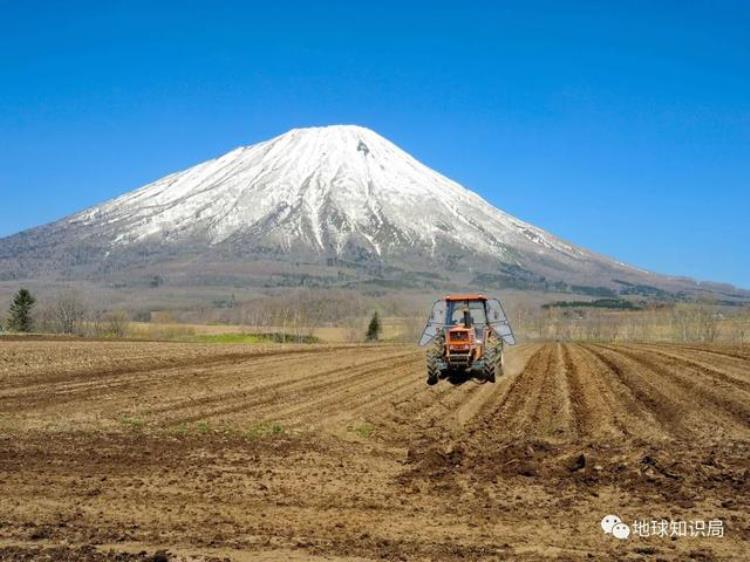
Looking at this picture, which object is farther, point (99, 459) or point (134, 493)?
point (99, 459)

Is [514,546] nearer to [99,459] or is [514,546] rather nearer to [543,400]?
[99,459]

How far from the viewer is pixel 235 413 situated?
15.5 metres

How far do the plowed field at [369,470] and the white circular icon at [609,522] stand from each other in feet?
0.31

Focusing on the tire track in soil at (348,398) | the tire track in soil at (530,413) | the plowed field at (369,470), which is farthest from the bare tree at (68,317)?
the tire track in soil at (530,413)

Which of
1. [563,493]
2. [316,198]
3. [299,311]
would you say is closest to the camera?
[563,493]

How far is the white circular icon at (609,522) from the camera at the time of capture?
25.6ft

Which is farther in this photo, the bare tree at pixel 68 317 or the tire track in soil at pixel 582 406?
the bare tree at pixel 68 317

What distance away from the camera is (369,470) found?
10633 mm

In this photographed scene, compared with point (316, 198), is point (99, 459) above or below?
below

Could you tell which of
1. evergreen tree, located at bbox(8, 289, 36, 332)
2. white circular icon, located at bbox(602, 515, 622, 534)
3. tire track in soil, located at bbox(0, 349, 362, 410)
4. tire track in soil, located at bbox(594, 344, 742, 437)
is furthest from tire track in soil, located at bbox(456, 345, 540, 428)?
evergreen tree, located at bbox(8, 289, 36, 332)

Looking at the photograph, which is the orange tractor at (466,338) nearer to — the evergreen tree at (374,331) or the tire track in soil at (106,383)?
the tire track in soil at (106,383)

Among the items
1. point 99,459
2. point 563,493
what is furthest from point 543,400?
point 99,459

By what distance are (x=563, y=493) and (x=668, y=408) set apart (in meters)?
6.93

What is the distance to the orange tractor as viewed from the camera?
2003cm
